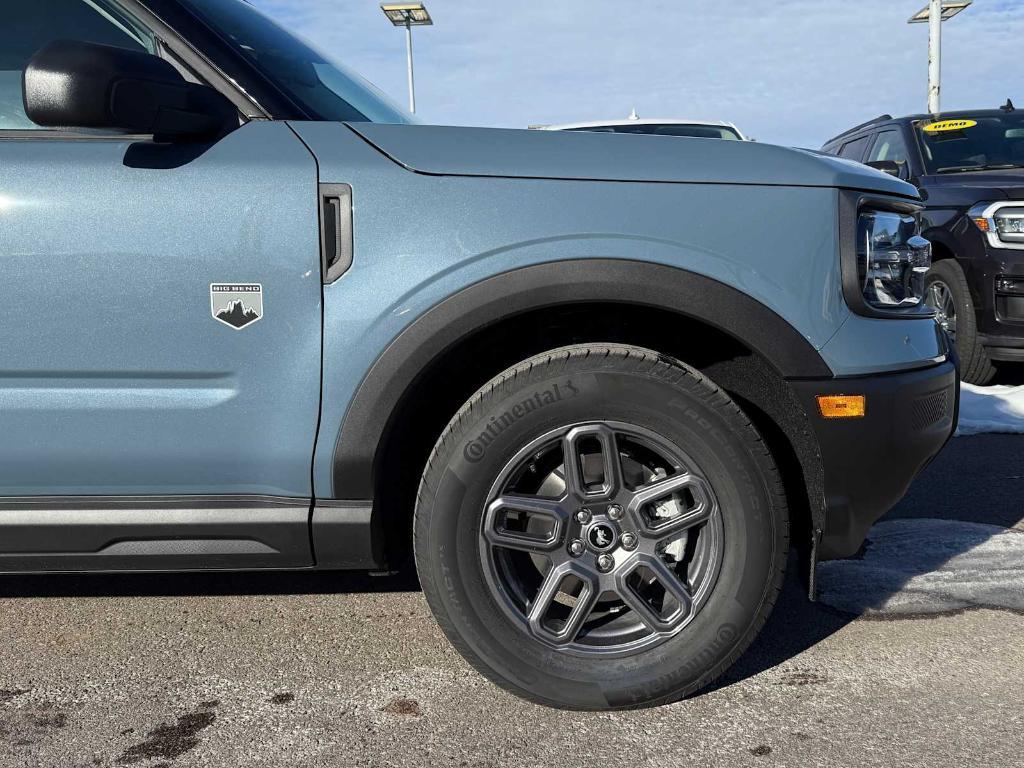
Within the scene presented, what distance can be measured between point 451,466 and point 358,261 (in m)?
0.51

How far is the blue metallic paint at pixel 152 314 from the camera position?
1939mm

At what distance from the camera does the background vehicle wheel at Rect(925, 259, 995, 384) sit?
567 cm

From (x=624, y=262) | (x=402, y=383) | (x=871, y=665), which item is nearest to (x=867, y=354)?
(x=624, y=262)

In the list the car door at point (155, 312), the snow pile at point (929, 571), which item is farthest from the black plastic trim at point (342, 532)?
the snow pile at point (929, 571)

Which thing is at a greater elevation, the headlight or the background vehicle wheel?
the headlight

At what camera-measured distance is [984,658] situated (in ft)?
7.75

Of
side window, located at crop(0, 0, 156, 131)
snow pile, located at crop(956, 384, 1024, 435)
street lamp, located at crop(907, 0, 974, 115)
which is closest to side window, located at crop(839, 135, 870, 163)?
snow pile, located at crop(956, 384, 1024, 435)

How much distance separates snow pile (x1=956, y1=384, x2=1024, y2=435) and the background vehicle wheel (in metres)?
0.12

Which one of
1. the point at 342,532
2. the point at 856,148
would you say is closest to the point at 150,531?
the point at 342,532

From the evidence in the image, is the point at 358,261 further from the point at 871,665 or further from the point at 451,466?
the point at 871,665

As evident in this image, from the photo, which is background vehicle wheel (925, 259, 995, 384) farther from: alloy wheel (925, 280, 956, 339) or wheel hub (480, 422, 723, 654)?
wheel hub (480, 422, 723, 654)

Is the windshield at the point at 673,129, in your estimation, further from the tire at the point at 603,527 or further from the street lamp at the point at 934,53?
the street lamp at the point at 934,53

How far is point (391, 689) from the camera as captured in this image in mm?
2256

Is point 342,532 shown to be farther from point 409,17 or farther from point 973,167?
point 409,17
